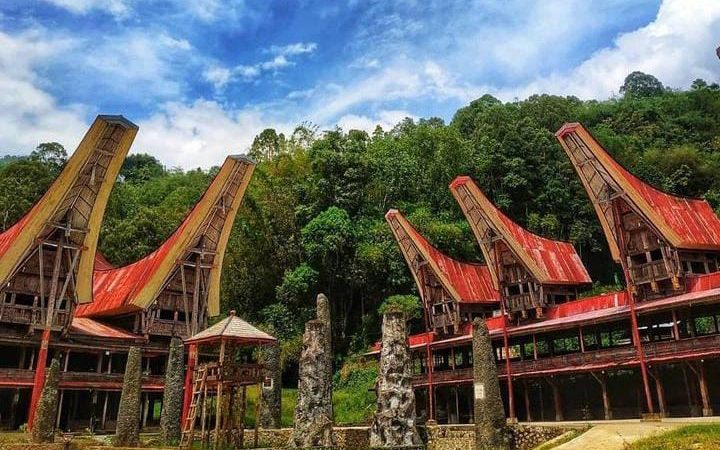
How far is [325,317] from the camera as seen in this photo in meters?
19.1

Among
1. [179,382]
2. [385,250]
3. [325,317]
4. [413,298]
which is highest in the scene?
[385,250]

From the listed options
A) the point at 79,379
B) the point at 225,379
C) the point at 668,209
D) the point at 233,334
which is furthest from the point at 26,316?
the point at 668,209

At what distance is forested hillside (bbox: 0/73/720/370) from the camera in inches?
1470

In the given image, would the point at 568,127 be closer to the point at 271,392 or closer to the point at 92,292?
the point at 271,392

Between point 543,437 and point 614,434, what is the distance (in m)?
4.44

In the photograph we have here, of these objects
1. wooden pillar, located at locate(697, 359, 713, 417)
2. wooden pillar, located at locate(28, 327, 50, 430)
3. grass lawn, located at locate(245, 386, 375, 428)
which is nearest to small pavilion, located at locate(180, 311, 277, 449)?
wooden pillar, located at locate(28, 327, 50, 430)

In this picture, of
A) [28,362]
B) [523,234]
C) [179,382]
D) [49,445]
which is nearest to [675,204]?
[523,234]

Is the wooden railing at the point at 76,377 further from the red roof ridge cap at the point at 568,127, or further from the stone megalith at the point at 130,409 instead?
the red roof ridge cap at the point at 568,127

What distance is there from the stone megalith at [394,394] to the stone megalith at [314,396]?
7.61ft

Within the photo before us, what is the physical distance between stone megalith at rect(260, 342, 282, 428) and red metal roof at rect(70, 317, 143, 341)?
28.7 ft

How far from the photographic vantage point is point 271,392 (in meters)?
23.2

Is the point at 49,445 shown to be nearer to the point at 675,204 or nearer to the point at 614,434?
the point at 614,434

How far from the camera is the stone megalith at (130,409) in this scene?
62.0 feet

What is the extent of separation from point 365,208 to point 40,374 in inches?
876
